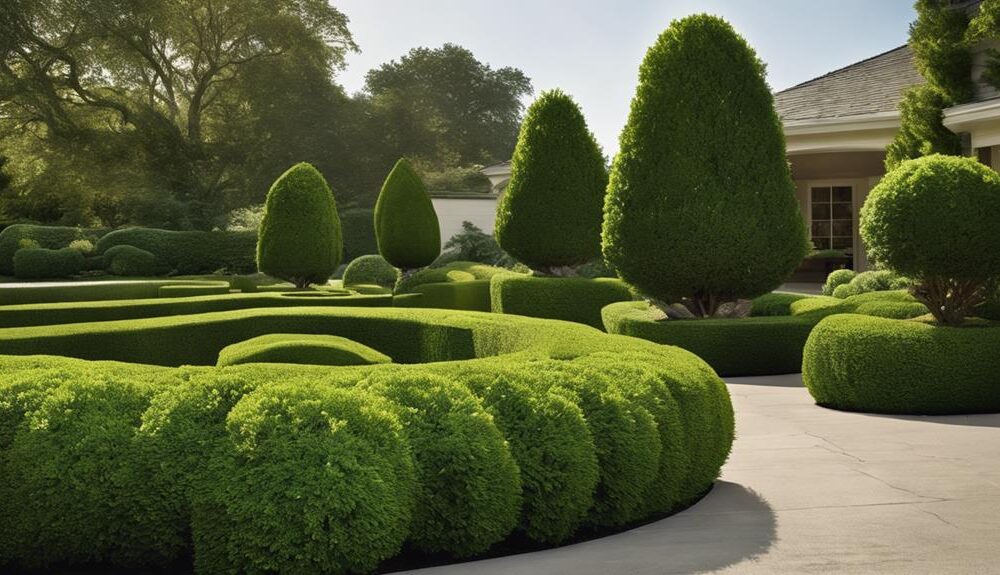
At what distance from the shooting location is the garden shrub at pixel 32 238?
1221 inches

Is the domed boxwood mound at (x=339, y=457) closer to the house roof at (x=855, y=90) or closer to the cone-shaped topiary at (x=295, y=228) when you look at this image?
the cone-shaped topiary at (x=295, y=228)

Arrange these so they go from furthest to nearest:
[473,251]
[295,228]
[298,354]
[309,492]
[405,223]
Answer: [473,251], [405,223], [295,228], [298,354], [309,492]

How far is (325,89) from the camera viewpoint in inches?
1789

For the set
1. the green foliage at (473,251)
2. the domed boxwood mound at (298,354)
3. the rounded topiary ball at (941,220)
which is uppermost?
the rounded topiary ball at (941,220)

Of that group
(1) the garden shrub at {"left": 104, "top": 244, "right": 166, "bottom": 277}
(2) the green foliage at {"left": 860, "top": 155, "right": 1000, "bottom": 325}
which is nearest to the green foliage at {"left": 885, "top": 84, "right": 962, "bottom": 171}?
(2) the green foliage at {"left": 860, "top": 155, "right": 1000, "bottom": 325}

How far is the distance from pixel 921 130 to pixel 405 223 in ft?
38.8

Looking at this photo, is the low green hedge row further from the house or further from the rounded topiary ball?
the house

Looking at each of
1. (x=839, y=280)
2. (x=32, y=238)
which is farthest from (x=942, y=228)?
(x=32, y=238)

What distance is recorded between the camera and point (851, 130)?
19547 mm

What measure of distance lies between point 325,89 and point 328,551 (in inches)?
1717

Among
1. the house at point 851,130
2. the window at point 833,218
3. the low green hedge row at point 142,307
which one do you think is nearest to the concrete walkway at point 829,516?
the low green hedge row at point 142,307

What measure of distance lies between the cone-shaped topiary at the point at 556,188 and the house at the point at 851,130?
168 inches

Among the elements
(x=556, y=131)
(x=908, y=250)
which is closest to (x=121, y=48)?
(x=556, y=131)

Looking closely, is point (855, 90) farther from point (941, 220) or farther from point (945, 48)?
point (941, 220)
